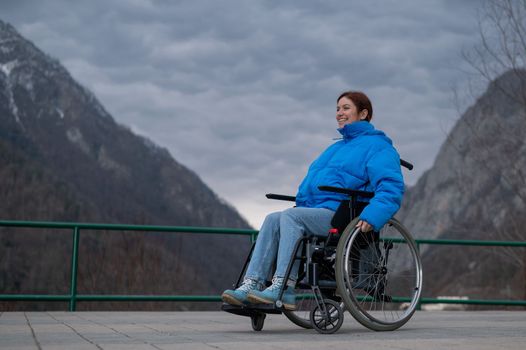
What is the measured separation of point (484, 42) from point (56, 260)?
39178mm

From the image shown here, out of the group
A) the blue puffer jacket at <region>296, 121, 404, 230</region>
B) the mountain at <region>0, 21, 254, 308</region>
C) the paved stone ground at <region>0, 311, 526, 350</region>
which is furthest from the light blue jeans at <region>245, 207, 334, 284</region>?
the mountain at <region>0, 21, 254, 308</region>

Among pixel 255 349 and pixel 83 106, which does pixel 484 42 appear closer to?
pixel 255 349

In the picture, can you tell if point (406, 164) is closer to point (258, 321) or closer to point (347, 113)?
point (347, 113)

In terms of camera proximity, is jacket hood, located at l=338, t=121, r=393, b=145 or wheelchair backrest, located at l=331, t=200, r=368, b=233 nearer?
wheelchair backrest, located at l=331, t=200, r=368, b=233

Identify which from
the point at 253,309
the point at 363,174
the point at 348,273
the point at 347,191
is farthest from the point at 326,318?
the point at 363,174

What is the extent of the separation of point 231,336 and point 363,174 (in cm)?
112

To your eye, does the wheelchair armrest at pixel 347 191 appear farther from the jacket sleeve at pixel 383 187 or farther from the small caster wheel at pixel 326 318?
the small caster wheel at pixel 326 318

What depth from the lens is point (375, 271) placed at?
4.36m

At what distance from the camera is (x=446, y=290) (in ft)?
202

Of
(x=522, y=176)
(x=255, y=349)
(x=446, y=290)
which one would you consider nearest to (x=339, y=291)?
(x=255, y=349)

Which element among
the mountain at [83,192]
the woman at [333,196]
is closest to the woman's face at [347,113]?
the woman at [333,196]

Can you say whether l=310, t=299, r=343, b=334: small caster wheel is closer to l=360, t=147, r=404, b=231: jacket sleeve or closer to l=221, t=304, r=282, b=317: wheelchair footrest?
l=221, t=304, r=282, b=317: wheelchair footrest

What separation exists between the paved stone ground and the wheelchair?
88 millimetres

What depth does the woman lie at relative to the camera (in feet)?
13.5
